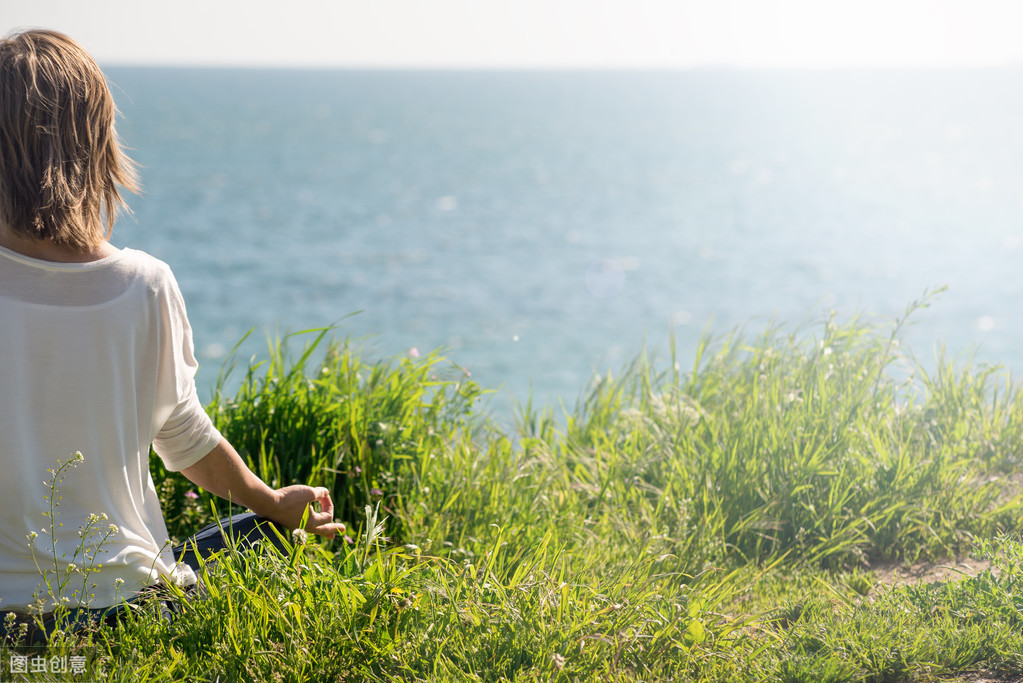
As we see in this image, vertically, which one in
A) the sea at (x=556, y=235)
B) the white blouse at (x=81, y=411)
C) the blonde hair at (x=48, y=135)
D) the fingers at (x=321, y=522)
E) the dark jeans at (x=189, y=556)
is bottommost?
the sea at (x=556, y=235)

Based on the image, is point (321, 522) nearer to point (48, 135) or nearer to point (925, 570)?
point (48, 135)

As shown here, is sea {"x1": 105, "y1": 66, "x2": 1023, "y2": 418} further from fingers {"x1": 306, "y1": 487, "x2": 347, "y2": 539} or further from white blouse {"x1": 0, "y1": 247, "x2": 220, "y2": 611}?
fingers {"x1": 306, "y1": 487, "x2": 347, "y2": 539}

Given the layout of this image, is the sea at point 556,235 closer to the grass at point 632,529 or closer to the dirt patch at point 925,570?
the grass at point 632,529

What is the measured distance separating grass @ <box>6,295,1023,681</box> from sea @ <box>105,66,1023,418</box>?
383 mm

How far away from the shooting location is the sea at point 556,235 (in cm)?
1997

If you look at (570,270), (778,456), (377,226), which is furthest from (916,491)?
(377,226)

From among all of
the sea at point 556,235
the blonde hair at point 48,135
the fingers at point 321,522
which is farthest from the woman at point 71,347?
the fingers at point 321,522

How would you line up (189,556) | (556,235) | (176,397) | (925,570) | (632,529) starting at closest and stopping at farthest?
(176,397) < (189,556) < (925,570) < (632,529) < (556,235)

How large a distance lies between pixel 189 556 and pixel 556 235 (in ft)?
117

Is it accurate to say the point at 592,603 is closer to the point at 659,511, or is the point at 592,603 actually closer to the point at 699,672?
the point at 699,672

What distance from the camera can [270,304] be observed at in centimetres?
2408

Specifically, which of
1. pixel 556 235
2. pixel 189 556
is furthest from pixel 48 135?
pixel 556 235

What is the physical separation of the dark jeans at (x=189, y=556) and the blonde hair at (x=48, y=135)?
781 mm

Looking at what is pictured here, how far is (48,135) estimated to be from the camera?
1.72 meters
